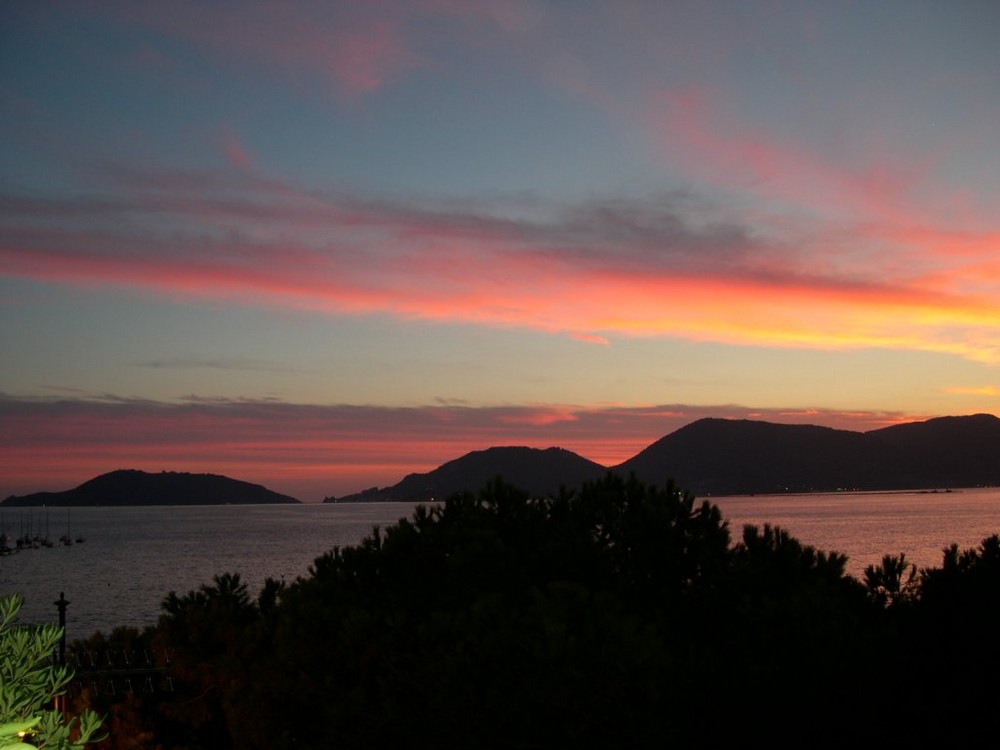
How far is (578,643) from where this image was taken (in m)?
7.97

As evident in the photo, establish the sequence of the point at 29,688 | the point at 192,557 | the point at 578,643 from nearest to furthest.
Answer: the point at 29,688, the point at 578,643, the point at 192,557

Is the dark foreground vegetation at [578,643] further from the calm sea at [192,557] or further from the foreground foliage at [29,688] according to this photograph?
the calm sea at [192,557]

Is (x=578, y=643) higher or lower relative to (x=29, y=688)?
lower

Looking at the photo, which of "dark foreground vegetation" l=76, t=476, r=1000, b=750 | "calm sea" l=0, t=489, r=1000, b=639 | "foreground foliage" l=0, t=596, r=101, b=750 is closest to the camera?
"foreground foliage" l=0, t=596, r=101, b=750

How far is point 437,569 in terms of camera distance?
37.4ft

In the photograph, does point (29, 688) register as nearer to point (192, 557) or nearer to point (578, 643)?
point (578, 643)

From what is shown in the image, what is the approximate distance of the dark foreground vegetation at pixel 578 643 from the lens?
310 inches

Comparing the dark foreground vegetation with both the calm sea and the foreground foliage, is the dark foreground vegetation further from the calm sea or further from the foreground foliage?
the calm sea

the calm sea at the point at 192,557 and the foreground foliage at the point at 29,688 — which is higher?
the foreground foliage at the point at 29,688

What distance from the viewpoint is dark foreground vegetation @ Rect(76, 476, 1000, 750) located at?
7863mm

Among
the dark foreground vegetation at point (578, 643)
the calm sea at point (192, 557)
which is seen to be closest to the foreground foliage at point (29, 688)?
the dark foreground vegetation at point (578, 643)

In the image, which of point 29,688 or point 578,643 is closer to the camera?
point 29,688

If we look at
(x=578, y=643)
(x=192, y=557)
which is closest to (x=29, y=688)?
(x=578, y=643)

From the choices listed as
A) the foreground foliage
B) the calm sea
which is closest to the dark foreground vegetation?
the foreground foliage
